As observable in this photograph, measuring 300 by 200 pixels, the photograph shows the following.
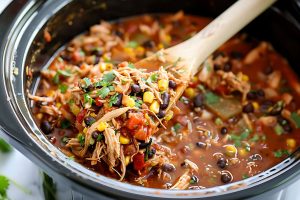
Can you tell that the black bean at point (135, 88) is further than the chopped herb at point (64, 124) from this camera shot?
No

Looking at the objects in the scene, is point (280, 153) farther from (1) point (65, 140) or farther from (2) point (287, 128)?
(1) point (65, 140)

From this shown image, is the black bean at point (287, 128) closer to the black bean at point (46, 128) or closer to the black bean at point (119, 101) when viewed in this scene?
the black bean at point (119, 101)

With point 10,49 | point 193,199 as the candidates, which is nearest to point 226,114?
point 193,199

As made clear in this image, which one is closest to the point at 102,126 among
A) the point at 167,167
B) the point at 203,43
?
the point at 167,167

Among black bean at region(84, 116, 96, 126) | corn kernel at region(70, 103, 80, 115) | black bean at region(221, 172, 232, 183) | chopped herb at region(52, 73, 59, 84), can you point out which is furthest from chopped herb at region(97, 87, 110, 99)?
black bean at region(221, 172, 232, 183)

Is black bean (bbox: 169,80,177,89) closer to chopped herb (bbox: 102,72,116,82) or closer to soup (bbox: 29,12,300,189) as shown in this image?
soup (bbox: 29,12,300,189)

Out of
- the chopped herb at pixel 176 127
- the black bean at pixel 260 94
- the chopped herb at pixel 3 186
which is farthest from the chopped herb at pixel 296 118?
the chopped herb at pixel 3 186

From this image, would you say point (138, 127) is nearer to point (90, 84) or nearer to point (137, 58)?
point (90, 84)
